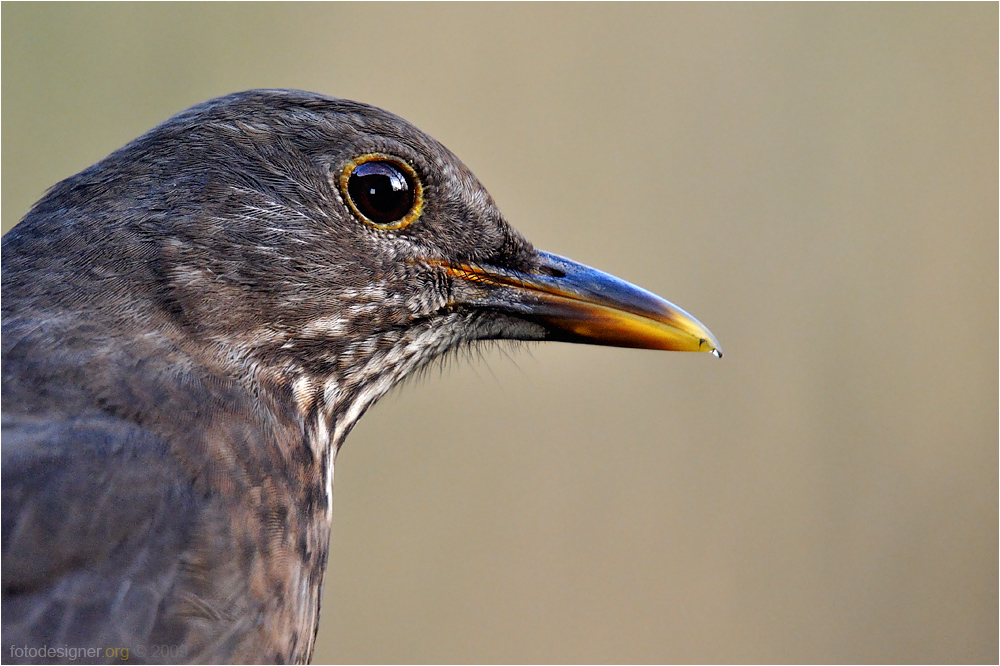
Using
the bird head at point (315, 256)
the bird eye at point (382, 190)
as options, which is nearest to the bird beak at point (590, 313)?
the bird head at point (315, 256)

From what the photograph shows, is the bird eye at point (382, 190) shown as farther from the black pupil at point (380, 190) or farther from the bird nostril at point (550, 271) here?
the bird nostril at point (550, 271)

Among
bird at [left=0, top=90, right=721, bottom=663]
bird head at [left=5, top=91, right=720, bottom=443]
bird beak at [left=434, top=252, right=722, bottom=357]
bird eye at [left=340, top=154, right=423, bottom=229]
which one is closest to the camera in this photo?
bird at [left=0, top=90, right=721, bottom=663]

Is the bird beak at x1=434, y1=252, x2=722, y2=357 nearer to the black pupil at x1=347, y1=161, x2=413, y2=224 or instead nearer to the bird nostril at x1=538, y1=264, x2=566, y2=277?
the bird nostril at x1=538, y1=264, x2=566, y2=277

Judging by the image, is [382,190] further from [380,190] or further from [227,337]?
[227,337]

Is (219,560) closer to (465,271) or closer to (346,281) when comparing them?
(346,281)

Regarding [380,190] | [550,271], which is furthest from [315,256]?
[550,271]

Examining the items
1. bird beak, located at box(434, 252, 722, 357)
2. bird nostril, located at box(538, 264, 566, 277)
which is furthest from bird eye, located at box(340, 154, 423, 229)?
bird nostril, located at box(538, 264, 566, 277)

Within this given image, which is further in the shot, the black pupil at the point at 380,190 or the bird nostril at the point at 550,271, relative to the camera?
the bird nostril at the point at 550,271

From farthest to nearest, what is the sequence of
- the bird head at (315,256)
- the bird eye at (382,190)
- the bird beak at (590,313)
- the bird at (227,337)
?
the bird beak at (590,313), the bird eye at (382,190), the bird head at (315,256), the bird at (227,337)
